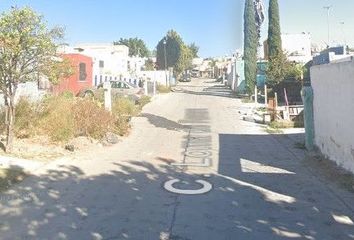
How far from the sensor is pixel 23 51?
10.8 meters

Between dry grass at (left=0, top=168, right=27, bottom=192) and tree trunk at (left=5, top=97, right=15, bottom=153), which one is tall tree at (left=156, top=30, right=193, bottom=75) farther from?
dry grass at (left=0, top=168, right=27, bottom=192)

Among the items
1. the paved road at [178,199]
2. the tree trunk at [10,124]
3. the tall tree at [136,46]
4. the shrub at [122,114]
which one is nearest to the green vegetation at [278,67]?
the shrub at [122,114]

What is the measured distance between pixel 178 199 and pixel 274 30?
3049 cm

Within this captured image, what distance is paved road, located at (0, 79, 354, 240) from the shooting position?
634 centimetres

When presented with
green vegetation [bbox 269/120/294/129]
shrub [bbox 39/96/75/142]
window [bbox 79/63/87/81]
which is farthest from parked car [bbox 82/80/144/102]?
shrub [bbox 39/96/75/142]

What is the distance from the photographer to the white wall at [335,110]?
9523mm

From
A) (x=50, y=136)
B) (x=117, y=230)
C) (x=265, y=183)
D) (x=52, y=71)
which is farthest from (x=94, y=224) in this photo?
(x=50, y=136)

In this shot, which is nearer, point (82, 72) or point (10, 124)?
point (10, 124)

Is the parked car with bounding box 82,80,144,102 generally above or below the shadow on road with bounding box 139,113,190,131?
above

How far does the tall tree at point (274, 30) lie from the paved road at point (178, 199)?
23.2 meters

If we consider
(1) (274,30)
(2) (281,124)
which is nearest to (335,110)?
(2) (281,124)

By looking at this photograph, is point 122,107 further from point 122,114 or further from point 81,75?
point 81,75

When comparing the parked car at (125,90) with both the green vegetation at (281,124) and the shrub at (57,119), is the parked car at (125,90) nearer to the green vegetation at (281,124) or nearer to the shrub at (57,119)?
the green vegetation at (281,124)

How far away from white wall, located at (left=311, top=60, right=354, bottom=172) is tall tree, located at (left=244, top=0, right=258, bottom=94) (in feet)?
81.4
